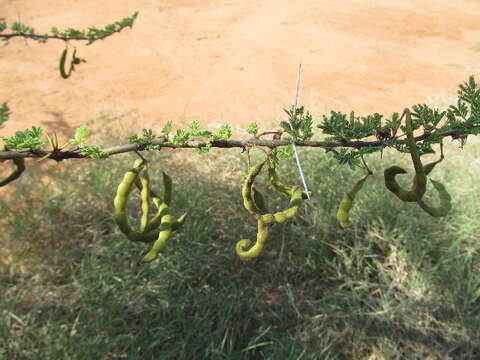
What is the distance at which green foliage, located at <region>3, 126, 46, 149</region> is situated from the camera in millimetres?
964

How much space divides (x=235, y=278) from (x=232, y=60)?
469 centimetres

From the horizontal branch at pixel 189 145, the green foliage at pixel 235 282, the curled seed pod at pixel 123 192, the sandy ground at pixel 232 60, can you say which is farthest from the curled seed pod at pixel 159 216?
the sandy ground at pixel 232 60

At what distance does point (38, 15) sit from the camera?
7309 millimetres

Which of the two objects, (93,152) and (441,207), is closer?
(93,152)

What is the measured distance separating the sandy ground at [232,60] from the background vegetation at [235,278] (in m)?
1.32

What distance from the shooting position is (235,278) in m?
2.65

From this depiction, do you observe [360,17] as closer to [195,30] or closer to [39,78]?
[195,30]

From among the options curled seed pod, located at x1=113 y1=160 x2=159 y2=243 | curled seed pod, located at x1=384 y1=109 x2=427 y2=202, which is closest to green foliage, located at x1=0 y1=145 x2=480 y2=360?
curled seed pod, located at x1=113 y1=160 x2=159 y2=243

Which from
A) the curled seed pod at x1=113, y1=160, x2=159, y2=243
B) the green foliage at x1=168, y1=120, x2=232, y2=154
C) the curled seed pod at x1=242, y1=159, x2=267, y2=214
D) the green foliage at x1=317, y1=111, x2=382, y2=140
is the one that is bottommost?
the curled seed pod at x1=113, y1=160, x2=159, y2=243

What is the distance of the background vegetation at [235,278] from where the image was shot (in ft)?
7.60

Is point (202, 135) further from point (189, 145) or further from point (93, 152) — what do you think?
point (93, 152)

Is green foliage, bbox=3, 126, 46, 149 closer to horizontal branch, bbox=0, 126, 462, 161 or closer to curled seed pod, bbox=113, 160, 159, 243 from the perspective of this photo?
horizontal branch, bbox=0, 126, 462, 161

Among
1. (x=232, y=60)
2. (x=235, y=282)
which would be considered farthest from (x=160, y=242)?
(x=232, y=60)

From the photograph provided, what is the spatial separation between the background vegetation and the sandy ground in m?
1.32
